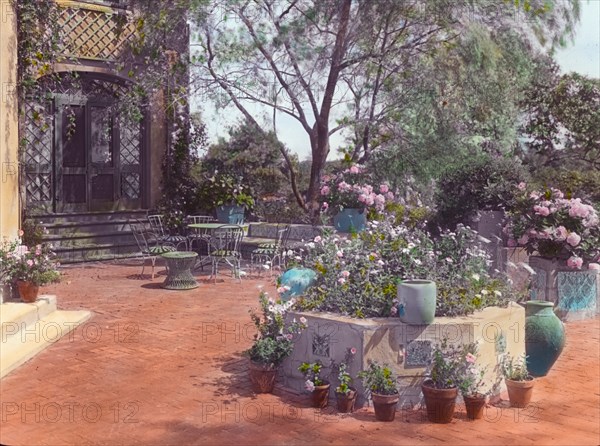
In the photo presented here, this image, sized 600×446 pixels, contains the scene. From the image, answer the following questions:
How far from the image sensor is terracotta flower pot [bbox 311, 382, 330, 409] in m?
4.91

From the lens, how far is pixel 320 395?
194 inches

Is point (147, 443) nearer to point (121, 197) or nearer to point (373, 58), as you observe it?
point (373, 58)

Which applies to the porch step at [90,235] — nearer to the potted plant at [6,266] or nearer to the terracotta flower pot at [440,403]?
the potted plant at [6,266]

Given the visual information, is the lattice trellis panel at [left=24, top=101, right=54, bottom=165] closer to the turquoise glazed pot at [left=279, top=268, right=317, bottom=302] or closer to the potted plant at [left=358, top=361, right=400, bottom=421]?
the turquoise glazed pot at [left=279, top=268, right=317, bottom=302]

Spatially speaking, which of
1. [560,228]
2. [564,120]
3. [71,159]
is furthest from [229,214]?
[564,120]

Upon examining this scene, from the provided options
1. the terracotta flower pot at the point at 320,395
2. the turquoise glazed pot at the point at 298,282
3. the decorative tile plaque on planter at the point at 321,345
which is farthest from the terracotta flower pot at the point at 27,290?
the terracotta flower pot at the point at 320,395

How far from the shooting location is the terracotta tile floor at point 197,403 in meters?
4.38

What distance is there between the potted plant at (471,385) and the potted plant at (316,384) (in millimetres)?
966

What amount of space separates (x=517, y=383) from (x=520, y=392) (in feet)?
0.24

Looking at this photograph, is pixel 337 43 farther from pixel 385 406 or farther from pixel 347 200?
pixel 385 406

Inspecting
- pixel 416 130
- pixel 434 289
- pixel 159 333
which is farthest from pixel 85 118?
pixel 434 289

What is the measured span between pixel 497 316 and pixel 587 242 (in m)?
3.48

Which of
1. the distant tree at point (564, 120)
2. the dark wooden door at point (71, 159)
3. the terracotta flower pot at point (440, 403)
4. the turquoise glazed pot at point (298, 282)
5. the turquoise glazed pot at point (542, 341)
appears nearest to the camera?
the terracotta flower pot at point (440, 403)

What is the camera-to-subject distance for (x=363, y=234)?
6125 millimetres
